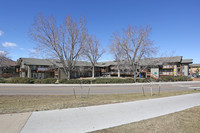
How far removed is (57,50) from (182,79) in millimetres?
32728

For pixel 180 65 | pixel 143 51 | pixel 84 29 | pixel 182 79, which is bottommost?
pixel 182 79

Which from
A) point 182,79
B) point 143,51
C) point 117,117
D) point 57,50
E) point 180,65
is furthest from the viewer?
point 180,65

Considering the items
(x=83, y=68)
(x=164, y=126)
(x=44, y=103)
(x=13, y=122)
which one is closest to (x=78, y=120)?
Answer: (x=13, y=122)

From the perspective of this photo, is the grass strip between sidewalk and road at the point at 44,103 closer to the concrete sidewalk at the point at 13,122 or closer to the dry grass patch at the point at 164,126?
the concrete sidewalk at the point at 13,122

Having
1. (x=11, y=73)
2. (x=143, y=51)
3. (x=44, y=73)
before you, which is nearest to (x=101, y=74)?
(x=44, y=73)

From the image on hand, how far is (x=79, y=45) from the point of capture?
2586 centimetres

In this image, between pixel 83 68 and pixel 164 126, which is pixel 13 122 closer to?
pixel 164 126

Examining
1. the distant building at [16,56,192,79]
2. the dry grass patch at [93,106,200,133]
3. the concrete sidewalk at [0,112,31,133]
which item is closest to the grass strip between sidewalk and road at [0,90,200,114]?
the concrete sidewalk at [0,112,31,133]

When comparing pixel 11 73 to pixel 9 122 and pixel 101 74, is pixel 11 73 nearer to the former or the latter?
pixel 101 74

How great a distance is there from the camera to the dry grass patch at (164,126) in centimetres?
396

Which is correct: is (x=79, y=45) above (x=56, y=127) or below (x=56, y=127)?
above

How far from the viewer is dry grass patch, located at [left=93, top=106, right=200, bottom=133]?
3.96 metres

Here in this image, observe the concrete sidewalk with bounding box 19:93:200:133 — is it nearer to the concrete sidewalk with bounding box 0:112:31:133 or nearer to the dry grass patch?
Answer: the concrete sidewalk with bounding box 0:112:31:133

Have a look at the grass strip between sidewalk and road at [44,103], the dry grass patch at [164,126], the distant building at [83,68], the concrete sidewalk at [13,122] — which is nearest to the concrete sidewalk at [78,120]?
the concrete sidewalk at [13,122]
